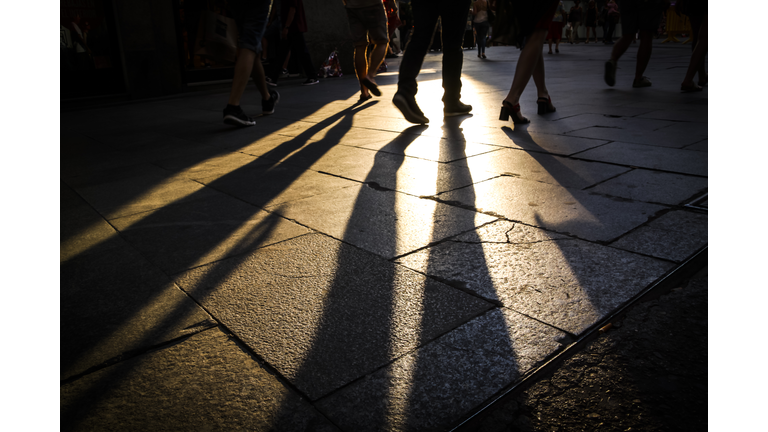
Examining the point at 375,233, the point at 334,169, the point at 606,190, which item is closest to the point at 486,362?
the point at 375,233

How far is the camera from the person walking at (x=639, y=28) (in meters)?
6.18

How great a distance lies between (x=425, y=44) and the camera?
4.93 metres

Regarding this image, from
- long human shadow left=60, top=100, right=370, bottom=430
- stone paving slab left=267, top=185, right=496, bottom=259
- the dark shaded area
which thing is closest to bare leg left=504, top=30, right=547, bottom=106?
long human shadow left=60, top=100, right=370, bottom=430

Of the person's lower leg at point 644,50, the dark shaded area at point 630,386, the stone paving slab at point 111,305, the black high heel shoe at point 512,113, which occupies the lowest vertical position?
the dark shaded area at point 630,386

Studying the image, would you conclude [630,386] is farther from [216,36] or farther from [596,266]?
[216,36]

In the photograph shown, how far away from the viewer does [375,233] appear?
229cm

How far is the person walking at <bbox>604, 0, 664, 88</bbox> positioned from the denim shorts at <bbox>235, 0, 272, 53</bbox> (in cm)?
387

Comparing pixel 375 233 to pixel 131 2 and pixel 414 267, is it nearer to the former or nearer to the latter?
pixel 414 267

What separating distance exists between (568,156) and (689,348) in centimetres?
217

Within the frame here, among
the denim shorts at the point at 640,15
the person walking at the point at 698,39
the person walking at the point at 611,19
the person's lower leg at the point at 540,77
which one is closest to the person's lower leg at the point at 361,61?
the person's lower leg at the point at 540,77

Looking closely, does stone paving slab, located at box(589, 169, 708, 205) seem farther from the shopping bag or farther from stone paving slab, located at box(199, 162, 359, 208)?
the shopping bag

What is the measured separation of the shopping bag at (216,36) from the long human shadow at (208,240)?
1.30 m

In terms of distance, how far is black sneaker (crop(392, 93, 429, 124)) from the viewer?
472 cm

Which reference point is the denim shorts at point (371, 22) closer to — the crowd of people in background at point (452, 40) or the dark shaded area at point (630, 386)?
the crowd of people in background at point (452, 40)
